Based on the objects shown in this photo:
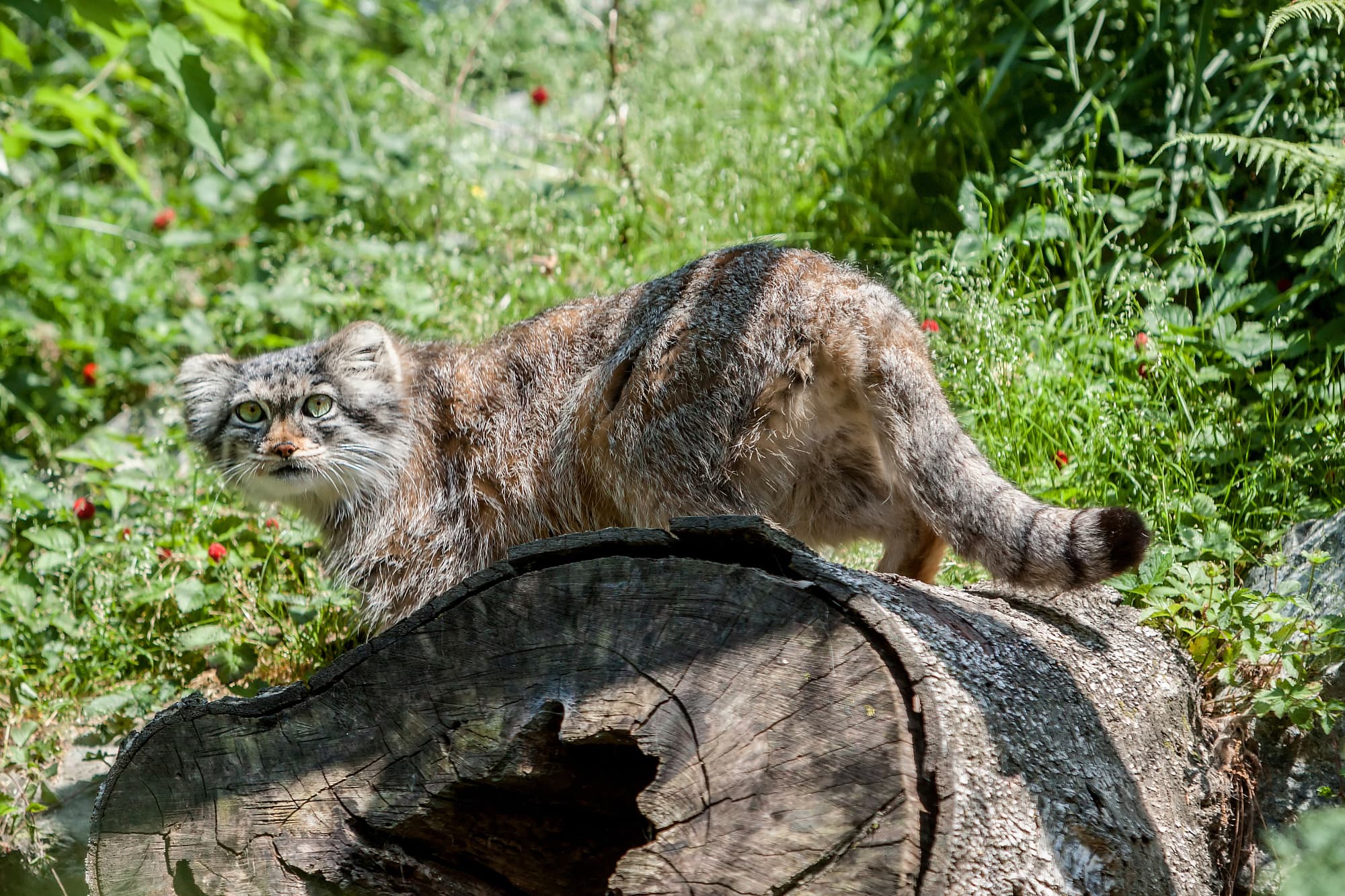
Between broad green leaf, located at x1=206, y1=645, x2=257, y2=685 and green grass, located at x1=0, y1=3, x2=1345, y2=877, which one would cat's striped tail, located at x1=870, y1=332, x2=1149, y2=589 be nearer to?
green grass, located at x1=0, y1=3, x2=1345, y2=877

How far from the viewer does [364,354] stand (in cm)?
445

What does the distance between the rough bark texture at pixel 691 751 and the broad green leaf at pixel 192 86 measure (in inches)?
100.0

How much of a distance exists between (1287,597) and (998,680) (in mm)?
1316

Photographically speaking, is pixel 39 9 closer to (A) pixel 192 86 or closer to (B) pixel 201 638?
(A) pixel 192 86

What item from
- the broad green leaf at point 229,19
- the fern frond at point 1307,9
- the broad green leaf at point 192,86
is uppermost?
the fern frond at point 1307,9

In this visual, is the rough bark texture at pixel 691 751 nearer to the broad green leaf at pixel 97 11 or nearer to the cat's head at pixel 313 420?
the cat's head at pixel 313 420

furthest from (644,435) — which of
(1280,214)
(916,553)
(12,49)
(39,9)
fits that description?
(12,49)

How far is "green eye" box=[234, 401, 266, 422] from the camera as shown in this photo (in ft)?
14.4

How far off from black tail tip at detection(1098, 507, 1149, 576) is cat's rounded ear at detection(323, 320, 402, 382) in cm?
274

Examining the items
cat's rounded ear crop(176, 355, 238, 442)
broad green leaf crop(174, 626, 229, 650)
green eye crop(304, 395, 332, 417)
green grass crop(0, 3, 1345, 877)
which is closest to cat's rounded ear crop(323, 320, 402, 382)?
green eye crop(304, 395, 332, 417)

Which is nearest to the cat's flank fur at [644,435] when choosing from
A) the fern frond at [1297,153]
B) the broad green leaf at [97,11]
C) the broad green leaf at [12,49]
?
the broad green leaf at [97,11]

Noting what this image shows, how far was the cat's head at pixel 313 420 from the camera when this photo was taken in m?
4.29

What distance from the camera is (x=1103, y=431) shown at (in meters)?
4.15

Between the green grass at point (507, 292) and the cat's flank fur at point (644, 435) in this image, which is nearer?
the cat's flank fur at point (644, 435)
